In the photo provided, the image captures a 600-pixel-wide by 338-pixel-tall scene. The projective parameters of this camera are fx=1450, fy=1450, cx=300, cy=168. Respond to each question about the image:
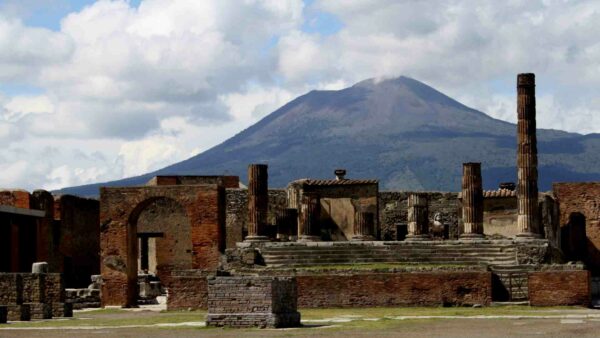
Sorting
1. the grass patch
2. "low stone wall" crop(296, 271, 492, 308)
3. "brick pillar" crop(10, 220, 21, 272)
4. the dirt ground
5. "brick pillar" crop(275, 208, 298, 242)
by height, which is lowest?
the dirt ground

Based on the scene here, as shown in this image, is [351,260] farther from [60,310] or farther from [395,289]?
[60,310]

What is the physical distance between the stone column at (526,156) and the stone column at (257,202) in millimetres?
8642

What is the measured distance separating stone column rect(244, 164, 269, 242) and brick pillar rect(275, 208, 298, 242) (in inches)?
217

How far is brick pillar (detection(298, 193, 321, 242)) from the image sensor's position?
50.2 m

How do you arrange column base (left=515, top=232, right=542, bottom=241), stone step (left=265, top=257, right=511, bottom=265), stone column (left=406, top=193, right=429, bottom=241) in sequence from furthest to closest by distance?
stone column (left=406, top=193, right=429, bottom=241) < column base (left=515, top=232, right=542, bottom=241) < stone step (left=265, top=257, right=511, bottom=265)

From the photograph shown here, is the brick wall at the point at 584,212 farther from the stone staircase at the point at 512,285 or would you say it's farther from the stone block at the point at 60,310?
the stone block at the point at 60,310

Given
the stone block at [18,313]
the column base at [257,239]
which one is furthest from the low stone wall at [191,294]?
the column base at [257,239]

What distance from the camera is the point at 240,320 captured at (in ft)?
102

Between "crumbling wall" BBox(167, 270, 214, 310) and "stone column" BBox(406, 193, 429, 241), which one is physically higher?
"stone column" BBox(406, 193, 429, 241)

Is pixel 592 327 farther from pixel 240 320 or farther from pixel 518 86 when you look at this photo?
pixel 518 86

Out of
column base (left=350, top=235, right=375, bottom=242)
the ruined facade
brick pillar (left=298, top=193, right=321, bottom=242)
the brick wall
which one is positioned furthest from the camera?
the brick wall

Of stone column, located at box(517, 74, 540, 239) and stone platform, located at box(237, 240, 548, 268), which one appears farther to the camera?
stone column, located at box(517, 74, 540, 239)

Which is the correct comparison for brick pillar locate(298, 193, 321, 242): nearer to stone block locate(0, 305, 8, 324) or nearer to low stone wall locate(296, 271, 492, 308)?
low stone wall locate(296, 271, 492, 308)

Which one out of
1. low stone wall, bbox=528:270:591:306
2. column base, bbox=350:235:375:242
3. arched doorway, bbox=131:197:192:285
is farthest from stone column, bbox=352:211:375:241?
arched doorway, bbox=131:197:192:285
